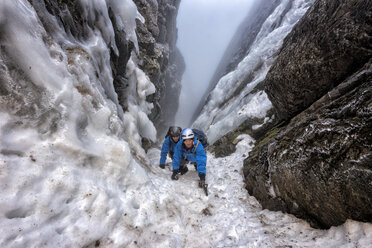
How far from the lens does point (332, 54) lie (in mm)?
4371

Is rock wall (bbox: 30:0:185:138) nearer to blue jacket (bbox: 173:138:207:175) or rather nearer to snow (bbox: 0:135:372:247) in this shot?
snow (bbox: 0:135:372:247)

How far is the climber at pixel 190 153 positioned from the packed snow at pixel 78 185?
0.92 m

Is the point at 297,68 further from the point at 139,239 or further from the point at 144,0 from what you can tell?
the point at 144,0

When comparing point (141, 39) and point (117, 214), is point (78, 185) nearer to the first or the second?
point (117, 214)

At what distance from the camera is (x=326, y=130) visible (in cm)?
299

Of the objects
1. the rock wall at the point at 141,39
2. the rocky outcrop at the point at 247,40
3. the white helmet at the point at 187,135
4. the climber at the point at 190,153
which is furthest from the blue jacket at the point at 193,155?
the rocky outcrop at the point at 247,40

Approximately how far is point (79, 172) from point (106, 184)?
50 centimetres

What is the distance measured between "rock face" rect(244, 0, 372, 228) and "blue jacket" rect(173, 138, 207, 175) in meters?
1.36

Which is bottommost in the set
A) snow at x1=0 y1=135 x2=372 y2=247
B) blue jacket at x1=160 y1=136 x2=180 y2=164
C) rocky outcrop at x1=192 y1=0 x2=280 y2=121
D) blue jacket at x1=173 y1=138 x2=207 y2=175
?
snow at x1=0 y1=135 x2=372 y2=247

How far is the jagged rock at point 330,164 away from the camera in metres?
2.42

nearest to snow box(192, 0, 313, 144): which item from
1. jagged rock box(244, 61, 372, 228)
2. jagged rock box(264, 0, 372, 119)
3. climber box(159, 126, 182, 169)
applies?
jagged rock box(264, 0, 372, 119)

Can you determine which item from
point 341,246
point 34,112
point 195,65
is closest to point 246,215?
point 341,246

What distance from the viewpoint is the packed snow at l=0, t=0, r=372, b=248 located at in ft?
7.46

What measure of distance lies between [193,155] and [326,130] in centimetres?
334
